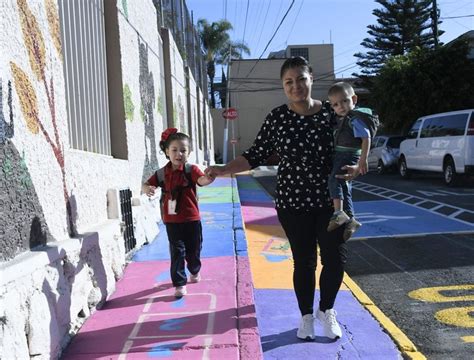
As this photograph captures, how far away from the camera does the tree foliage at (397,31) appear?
36.8 meters

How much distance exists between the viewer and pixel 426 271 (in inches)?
239

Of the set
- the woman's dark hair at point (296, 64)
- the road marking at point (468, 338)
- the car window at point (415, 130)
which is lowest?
the road marking at point (468, 338)

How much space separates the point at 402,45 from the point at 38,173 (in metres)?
38.1

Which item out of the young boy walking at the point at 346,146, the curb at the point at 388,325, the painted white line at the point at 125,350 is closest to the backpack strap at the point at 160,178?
the painted white line at the point at 125,350

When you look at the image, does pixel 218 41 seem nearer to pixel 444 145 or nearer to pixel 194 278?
pixel 444 145

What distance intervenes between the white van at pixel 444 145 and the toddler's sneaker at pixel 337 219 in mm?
11626

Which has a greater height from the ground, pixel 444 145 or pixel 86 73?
pixel 86 73

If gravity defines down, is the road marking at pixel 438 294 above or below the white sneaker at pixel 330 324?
below

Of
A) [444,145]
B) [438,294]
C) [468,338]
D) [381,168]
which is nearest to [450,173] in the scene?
[444,145]

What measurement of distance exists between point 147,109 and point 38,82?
4386 mm

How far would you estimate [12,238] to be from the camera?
2992 mm

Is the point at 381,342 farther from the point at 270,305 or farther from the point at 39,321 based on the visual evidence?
the point at 39,321

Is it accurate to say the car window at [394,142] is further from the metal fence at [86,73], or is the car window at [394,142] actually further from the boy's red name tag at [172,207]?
the boy's red name tag at [172,207]

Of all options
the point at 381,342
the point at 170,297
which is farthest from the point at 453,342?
the point at 170,297
